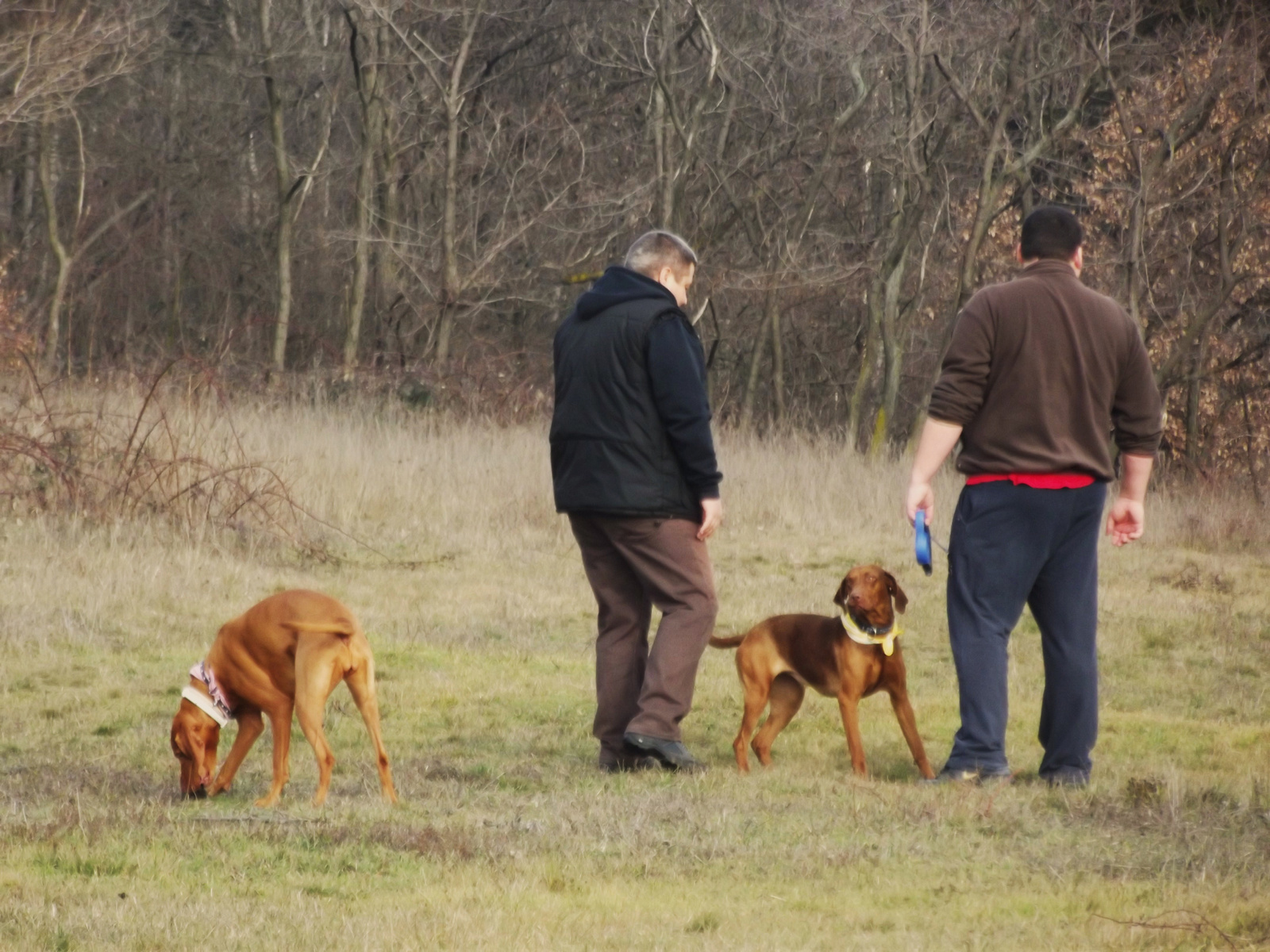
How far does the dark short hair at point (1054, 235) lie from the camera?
5.78 meters

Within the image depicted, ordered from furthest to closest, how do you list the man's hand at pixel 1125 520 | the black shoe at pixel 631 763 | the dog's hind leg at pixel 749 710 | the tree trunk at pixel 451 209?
the tree trunk at pixel 451 209 → the dog's hind leg at pixel 749 710 → the black shoe at pixel 631 763 → the man's hand at pixel 1125 520

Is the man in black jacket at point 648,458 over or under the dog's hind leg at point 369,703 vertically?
over

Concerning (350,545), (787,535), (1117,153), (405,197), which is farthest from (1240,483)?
(405,197)

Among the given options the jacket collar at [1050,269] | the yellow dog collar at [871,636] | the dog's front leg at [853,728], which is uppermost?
the jacket collar at [1050,269]

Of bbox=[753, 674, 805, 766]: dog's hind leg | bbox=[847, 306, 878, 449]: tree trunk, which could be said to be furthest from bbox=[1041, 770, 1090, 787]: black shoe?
bbox=[847, 306, 878, 449]: tree trunk

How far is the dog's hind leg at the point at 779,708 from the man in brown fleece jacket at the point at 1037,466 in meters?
0.95

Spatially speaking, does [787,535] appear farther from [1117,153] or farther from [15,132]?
[15,132]

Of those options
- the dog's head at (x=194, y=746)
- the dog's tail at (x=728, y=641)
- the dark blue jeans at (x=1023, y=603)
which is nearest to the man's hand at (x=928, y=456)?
the dark blue jeans at (x=1023, y=603)

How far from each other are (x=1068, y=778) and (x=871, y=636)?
2.99 feet

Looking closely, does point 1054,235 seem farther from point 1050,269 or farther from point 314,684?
point 314,684

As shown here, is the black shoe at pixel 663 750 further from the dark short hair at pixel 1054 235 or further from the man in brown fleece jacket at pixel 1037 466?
the dark short hair at pixel 1054 235

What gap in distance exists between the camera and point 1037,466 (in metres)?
5.59

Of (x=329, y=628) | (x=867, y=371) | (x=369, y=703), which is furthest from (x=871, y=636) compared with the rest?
A: (x=867, y=371)

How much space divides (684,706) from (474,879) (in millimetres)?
2083
